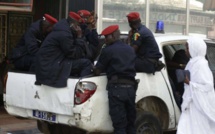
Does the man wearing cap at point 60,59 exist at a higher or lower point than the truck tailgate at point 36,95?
higher

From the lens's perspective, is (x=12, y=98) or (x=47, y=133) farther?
(x=47, y=133)

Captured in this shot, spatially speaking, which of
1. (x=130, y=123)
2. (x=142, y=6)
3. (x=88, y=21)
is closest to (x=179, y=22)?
(x=142, y=6)

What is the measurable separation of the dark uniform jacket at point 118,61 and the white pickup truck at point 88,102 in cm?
14

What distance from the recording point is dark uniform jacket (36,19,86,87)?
5441mm

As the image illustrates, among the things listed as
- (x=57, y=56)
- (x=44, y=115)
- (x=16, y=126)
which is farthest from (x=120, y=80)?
(x=16, y=126)

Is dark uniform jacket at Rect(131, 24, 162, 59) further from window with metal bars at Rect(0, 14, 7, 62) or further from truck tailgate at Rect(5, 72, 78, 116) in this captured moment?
window with metal bars at Rect(0, 14, 7, 62)

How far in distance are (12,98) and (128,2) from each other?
568 centimetres

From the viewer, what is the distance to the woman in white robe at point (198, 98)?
492 centimetres

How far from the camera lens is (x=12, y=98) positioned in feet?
19.9

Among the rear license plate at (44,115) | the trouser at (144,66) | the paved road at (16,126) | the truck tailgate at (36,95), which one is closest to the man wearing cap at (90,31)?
the trouser at (144,66)

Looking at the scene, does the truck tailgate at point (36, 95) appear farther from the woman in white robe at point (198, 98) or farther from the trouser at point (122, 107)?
the woman in white robe at point (198, 98)

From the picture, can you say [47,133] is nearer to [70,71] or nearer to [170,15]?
[70,71]

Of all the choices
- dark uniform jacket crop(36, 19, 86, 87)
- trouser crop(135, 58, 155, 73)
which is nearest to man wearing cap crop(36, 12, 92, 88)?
dark uniform jacket crop(36, 19, 86, 87)

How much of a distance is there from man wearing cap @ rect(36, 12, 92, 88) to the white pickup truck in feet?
0.48
